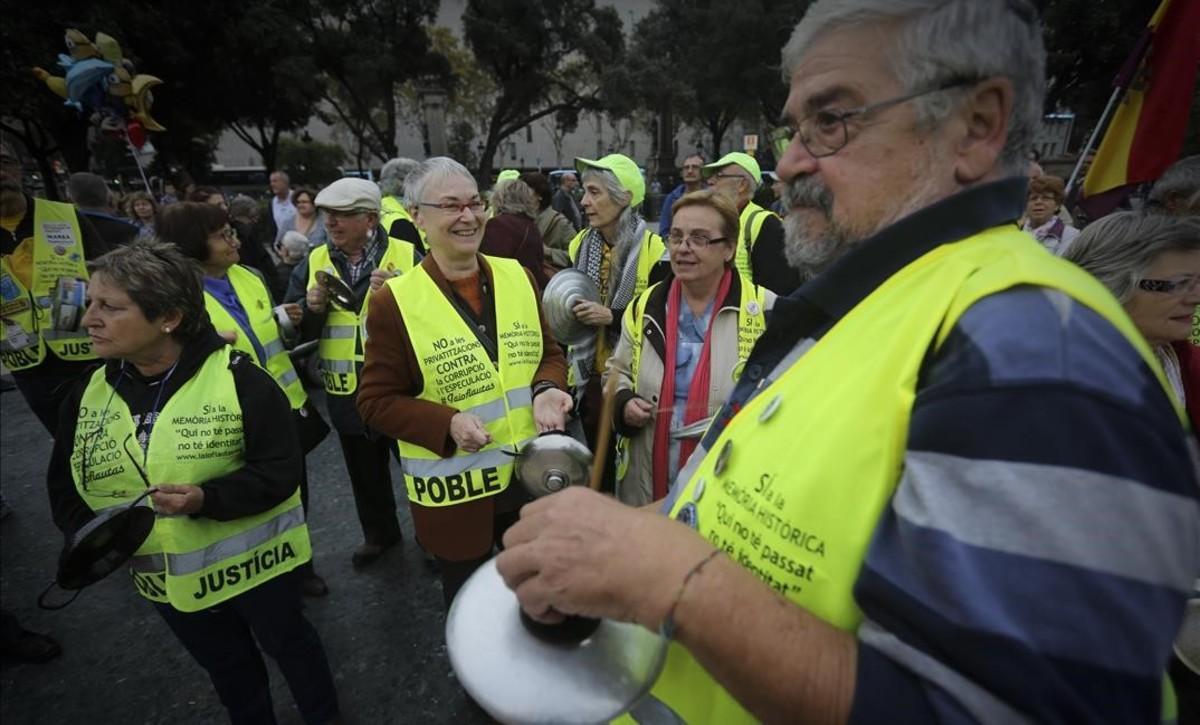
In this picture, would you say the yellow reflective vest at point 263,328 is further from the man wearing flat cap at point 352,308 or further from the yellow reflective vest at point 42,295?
the yellow reflective vest at point 42,295

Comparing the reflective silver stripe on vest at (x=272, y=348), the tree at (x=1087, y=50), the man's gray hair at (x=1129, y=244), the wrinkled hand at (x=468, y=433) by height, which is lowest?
the wrinkled hand at (x=468, y=433)

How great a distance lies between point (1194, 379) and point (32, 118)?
2533 cm

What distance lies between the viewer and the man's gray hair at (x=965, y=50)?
90 cm

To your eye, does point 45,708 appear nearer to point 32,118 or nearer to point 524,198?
point 524,198

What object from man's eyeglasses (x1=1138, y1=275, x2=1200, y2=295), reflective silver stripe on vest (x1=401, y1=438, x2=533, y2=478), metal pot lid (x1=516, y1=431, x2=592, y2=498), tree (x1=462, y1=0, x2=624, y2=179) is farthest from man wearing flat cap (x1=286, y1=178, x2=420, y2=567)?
tree (x1=462, y1=0, x2=624, y2=179)

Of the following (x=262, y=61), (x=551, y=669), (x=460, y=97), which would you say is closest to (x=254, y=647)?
(x=551, y=669)

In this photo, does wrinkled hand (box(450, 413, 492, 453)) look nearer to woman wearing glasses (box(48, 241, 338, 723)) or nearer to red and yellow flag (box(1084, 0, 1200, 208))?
woman wearing glasses (box(48, 241, 338, 723))

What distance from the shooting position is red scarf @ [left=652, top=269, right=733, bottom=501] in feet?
8.46

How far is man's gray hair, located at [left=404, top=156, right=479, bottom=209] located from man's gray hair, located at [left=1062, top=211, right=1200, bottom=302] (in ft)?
8.24

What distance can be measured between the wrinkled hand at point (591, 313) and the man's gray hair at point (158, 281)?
1682 mm

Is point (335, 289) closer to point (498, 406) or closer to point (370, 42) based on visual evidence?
point (498, 406)

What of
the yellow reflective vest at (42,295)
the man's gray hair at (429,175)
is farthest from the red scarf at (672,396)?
the yellow reflective vest at (42,295)

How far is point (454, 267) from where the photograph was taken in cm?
264

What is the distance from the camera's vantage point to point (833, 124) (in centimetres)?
99
